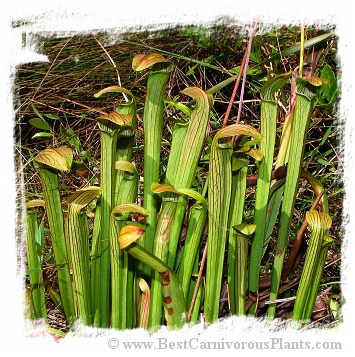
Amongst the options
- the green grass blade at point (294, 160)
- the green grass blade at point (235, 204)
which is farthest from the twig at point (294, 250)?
the green grass blade at point (235, 204)

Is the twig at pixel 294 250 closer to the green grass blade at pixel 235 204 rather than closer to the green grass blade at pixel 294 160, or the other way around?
the green grass blade at pixel 294 160

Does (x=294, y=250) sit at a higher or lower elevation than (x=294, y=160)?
lower

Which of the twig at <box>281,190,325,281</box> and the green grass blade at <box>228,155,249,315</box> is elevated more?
the green grass blade at <box>228,155,249,315</box>

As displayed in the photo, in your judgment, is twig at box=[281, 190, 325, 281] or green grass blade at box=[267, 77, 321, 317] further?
twig at box=[281, 190, 325, 281]

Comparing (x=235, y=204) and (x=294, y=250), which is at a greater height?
(x=235, y=204)

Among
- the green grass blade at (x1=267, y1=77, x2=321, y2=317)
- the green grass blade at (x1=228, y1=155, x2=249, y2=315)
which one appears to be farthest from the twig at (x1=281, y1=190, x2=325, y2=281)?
the green grass blade at (x1=228, y1=155, x2=249, y2=315)

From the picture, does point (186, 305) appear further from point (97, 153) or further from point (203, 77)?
point (203, 77)

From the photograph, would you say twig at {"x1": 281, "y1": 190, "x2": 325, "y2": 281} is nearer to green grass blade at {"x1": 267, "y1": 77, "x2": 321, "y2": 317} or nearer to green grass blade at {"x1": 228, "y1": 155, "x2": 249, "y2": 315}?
green grass blade at {"x1": 267, "y1": 77, "x2": 321, "y2": 317}

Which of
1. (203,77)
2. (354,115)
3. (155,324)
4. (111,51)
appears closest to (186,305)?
(155,324)
